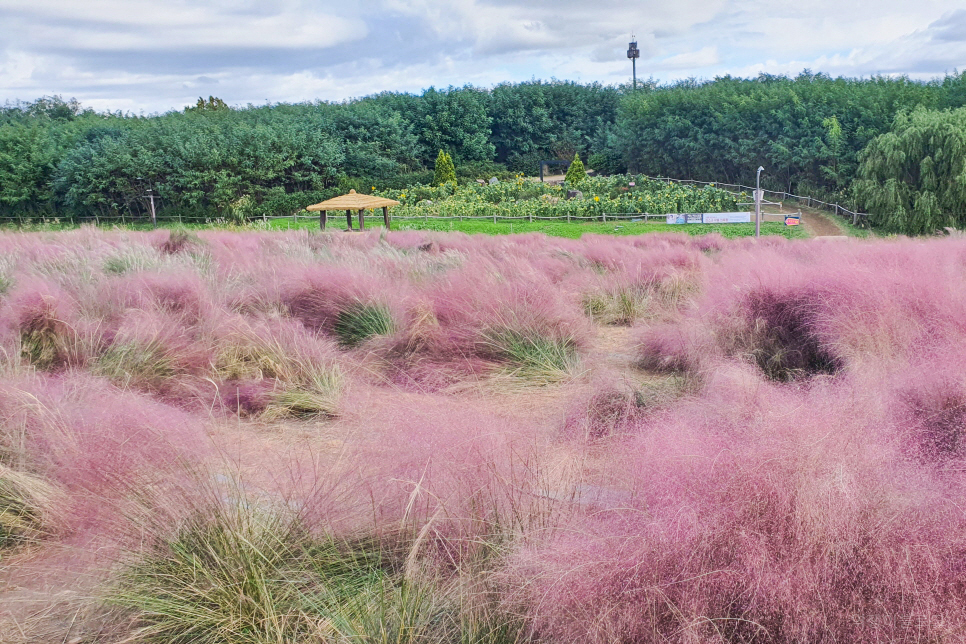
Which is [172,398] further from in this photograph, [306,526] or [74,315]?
[306,526]

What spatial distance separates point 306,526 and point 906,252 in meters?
4.85

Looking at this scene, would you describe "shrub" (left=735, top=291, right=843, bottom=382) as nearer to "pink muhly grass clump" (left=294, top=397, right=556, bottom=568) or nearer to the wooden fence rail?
"pink muhly grass clump" (left=294, top=397, right=556, bottom=568)

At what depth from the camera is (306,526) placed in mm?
2320

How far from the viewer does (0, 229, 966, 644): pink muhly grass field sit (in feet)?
5.63

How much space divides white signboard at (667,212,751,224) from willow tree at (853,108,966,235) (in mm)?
6851

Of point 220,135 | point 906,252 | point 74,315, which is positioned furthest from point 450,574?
point 220,135

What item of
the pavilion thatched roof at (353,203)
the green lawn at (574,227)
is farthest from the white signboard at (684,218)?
the pavilion thatched roof at (353,203)

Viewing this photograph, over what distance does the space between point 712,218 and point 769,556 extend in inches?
994

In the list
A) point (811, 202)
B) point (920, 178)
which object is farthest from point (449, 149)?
point (920, 178)

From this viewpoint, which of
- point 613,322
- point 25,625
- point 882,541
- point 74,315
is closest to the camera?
point 882,541

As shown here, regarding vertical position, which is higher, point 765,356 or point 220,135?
point 220,135

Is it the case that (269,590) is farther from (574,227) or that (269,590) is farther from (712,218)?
(712,218)

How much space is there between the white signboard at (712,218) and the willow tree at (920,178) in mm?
6851

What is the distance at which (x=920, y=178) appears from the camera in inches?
1128
